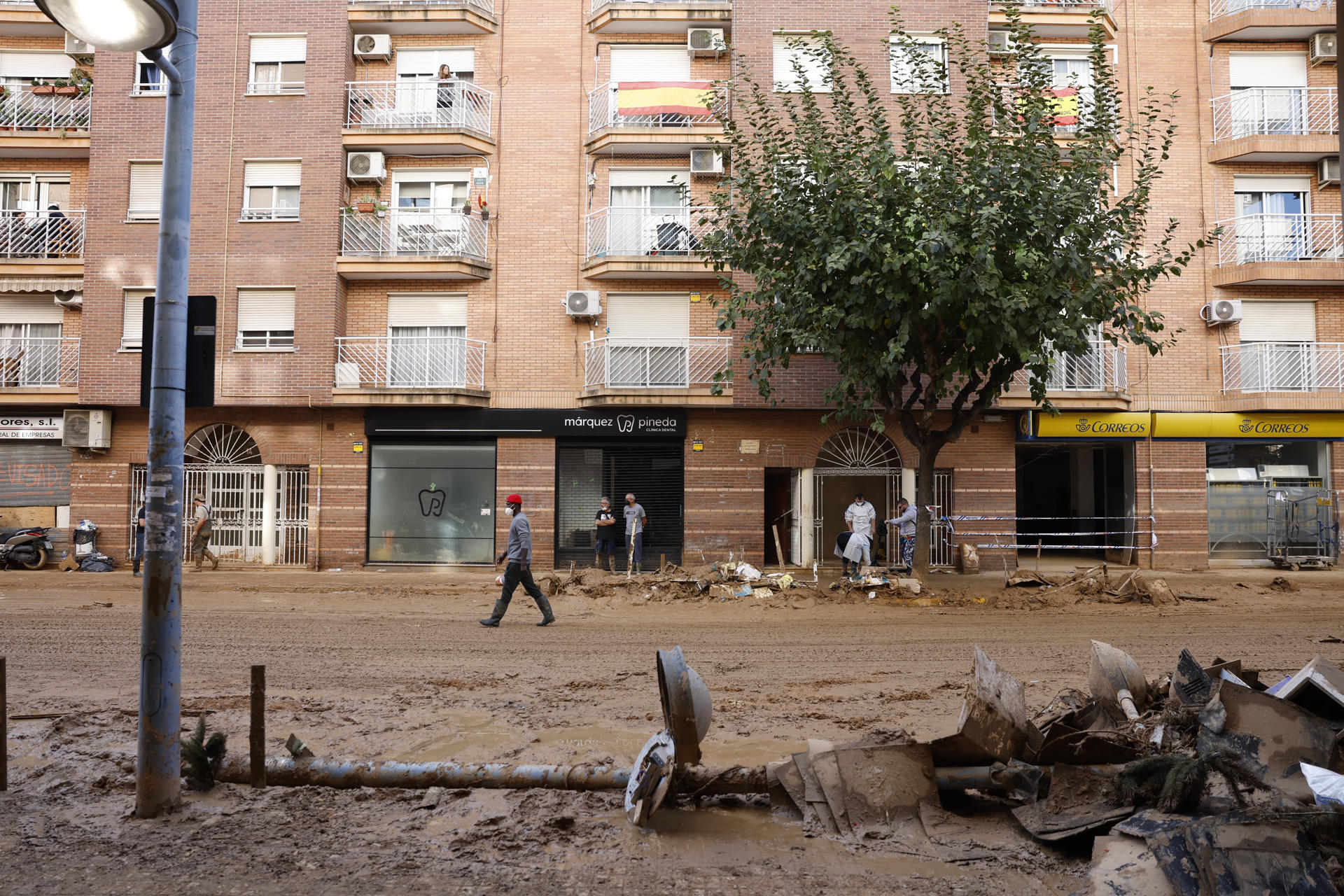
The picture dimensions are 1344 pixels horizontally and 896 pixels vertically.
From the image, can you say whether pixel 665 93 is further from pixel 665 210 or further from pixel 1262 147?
pixel 1262 147

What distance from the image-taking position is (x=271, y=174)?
19.1 metres

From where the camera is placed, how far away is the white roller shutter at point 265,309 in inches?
744

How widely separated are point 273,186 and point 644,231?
27.3 feet

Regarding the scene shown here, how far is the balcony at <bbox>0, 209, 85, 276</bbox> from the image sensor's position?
19344mm

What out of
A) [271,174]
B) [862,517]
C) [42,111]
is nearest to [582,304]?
[862,517]

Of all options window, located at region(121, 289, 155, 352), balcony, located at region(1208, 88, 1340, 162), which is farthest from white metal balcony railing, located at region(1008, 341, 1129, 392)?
window, located at region(121, 289, 155, 352)

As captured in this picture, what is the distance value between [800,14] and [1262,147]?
10.6 metres

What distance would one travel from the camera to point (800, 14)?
18891 millimetres

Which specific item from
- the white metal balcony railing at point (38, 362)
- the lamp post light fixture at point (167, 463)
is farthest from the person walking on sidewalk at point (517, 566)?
the white metal balcony railing at point (38, 362)

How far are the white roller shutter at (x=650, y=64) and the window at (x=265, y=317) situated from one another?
29.4 ft

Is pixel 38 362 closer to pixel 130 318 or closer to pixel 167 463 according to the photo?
pixel 130 318

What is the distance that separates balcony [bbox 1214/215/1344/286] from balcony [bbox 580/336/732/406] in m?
11.5

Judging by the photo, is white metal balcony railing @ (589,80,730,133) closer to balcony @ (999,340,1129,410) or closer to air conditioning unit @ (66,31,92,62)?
balcony @ (999,340,1129,410)

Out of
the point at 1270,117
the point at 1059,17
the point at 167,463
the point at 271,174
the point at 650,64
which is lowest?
the point at 167,463
